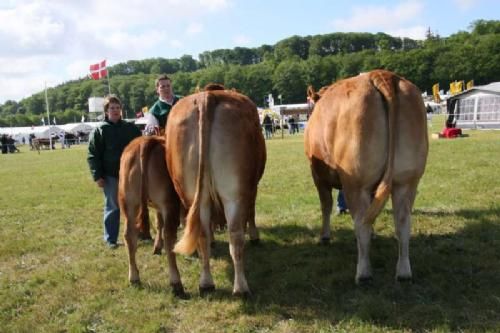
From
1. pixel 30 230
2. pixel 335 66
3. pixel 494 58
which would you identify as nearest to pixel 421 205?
pixel 30 230

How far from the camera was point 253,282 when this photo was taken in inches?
197

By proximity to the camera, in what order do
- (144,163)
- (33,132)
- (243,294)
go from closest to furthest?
(243,294), (144,163), (33,132)

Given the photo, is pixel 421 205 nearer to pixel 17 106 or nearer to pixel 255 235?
pixel 255 235

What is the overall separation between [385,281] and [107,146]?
13.8 feet

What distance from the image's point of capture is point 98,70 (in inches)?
1736

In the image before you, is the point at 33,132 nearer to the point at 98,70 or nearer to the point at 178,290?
the point at 98,70

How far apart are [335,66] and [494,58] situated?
46.1m

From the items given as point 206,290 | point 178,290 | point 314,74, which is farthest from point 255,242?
point 314,74

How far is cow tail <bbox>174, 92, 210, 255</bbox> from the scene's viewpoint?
4.21m

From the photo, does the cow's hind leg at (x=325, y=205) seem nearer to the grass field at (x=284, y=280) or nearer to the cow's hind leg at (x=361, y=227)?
the grass field at (x=284, y=280)

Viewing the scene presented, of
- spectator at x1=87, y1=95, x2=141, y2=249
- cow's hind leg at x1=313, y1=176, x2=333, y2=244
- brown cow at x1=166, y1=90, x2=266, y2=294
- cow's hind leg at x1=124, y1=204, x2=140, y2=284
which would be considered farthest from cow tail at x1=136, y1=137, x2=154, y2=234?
cow's hind leg at x1=313, y1=176, x2=333, y2=244

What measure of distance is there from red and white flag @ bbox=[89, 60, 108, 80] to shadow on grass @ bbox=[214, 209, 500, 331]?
136 feet

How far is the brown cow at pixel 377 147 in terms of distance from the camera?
4.27 metres

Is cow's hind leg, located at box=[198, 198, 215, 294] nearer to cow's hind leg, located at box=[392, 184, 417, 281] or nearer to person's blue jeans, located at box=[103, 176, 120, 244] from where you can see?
cow's hind leg, located at box=[392, 184, 417, 281]
